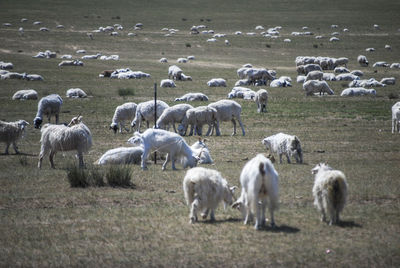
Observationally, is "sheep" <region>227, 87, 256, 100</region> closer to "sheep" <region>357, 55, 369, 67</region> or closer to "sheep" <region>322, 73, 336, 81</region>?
"sheep" <region>322, 73, 336, 81</region>

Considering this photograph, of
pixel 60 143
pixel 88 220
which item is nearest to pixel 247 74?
pixel 60 143

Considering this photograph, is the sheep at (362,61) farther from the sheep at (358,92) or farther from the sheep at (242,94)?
the sheep at (242,94)

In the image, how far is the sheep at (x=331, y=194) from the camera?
966 centimetres

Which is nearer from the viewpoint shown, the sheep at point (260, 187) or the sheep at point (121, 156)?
the sheep at point (260, 187)

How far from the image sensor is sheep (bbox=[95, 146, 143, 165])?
54.5 feet

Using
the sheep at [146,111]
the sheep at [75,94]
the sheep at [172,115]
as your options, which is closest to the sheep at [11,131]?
the sheep at [172,115]

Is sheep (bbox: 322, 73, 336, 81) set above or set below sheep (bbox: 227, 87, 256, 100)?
below

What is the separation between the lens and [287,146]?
16703 mm

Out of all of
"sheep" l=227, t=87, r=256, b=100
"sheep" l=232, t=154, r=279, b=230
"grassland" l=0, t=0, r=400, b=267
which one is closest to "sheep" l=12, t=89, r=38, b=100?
"grassland" l=0, t=0, r=400, b=267

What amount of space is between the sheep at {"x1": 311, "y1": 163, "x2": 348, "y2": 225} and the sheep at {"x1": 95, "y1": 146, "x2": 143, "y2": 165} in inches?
311

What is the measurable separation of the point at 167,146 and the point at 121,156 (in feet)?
6.01

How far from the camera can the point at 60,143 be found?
15.5 metres

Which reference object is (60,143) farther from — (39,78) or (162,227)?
(39,78)

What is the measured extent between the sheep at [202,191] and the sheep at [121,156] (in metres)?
6.68
